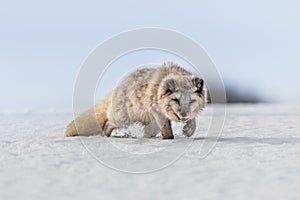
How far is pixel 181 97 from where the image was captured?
498 centimetres

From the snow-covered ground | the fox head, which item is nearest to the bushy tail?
the snow-covered ground

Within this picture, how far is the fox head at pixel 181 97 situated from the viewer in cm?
498

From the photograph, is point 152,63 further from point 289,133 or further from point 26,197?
point 26,197

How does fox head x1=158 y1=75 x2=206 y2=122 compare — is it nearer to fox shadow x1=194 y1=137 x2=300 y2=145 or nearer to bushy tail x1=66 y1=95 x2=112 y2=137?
fox shadow x1=194 y1=137 x2=300 y2=145

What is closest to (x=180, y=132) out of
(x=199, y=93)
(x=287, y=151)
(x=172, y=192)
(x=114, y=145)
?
(x=199, y=93)

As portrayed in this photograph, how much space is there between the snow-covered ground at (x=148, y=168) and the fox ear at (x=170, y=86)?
0.53 meters

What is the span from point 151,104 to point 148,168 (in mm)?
1801

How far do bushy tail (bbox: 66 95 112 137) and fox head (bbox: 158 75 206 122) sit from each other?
0.91 meters

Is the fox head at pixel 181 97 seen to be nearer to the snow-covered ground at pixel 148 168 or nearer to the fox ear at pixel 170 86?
the fox ear at pixel 170 86

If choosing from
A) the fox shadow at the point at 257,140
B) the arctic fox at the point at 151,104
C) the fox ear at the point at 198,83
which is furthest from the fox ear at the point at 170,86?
the fox shadow at the point at 257,140

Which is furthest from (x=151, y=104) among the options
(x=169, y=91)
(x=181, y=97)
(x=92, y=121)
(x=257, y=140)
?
(x=257, y=140)

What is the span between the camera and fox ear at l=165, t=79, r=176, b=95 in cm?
502

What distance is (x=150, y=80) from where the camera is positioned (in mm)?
5344

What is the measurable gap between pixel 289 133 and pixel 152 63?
1.87 m
